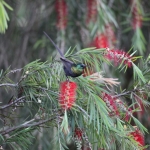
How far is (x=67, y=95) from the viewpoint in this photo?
1.60 meters

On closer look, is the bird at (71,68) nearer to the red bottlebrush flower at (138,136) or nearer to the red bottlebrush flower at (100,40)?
the red bottlebrush flower at (138,136)

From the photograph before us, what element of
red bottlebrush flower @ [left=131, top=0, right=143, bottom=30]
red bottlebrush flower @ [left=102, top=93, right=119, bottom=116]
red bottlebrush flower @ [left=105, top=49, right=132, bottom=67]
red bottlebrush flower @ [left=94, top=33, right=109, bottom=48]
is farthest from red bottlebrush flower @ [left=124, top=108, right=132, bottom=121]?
red bottlebrush flower @ [left=131, top=0, right=143, bottom=30]

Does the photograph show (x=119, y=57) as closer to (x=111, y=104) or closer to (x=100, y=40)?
(x=111, y=104)

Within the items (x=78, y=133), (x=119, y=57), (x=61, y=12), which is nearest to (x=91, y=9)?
(x=61, y=12)

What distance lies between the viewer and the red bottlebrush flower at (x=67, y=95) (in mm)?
1604

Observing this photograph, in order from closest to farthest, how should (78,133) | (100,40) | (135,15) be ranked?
(78,133), (100,40), (135,15)

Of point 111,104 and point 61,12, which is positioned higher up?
point 61,12

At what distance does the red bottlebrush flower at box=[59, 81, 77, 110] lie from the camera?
1.60m

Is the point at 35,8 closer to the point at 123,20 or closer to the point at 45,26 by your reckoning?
the point at 45,26

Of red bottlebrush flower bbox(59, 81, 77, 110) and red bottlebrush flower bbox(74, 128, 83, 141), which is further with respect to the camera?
red bottlebrush flower bbox(74, 128, 83, 141)

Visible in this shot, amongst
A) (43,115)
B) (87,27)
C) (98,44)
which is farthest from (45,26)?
(43,115)

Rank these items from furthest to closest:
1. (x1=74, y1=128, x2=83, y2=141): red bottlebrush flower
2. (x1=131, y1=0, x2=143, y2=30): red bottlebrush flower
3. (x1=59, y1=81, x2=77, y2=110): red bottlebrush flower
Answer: (x1=131, y1=0, x2=143, y2=30): red bottlebrush flower
(x1=74, y1=128, x2=83, y2=141): red bottlebrush flower
(x1=59, y1=81, x2=77, y2=110): red bottlebrush flower

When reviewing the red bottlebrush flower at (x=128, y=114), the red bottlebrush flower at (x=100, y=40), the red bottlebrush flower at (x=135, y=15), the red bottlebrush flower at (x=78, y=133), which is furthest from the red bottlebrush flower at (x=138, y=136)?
the red bottlebrush flower at (x=135, y=15)

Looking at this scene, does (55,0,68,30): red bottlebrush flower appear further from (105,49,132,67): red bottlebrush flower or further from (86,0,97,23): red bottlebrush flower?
(105,49,132,67): red bottlebrush flower
